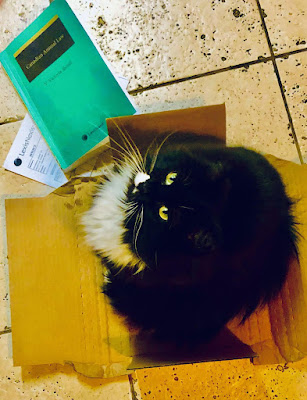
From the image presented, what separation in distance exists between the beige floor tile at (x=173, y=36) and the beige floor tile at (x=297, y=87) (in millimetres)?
88

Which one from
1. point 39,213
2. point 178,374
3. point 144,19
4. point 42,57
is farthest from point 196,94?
point 178,374

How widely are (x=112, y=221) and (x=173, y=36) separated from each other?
0.69 meters

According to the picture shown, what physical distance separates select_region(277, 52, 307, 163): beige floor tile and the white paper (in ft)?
2.57

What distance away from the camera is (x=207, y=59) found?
1.21 metres

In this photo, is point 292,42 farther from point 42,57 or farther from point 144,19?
point 42,57

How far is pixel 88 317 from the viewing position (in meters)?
1.00

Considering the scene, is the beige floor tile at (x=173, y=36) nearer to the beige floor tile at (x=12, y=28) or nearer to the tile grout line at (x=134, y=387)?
the beige floor tile at (x=12, y=28)

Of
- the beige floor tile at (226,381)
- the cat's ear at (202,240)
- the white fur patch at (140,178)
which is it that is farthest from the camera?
the beige floor tile at (226,381)

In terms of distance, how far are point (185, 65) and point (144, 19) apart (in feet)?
0.69

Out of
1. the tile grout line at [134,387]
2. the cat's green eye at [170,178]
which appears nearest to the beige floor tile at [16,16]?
the cat's green eye at [170,178]

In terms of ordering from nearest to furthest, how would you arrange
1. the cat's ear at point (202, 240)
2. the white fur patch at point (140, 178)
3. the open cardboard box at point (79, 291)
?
the cat's ear at point (202, 240) → the white fur patch at point (140, 178) → the open cardboard box at point (79, 291)

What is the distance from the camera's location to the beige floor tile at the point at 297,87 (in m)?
1.19

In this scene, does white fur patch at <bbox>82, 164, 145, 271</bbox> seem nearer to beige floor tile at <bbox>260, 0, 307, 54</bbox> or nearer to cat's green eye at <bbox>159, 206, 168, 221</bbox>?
cat's green eye at <bbox>159, 206, 168, 221</bbox>

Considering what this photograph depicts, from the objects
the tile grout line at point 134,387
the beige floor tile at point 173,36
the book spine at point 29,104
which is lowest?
the tile grout line at point 134,387
